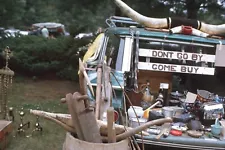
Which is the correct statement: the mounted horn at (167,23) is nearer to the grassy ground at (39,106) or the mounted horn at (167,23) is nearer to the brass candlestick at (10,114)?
the grassy ground at (39,106)

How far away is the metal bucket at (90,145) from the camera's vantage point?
2.21 m

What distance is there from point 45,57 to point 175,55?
18.3 feet

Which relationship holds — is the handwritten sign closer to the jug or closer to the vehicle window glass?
the vehicle window glass

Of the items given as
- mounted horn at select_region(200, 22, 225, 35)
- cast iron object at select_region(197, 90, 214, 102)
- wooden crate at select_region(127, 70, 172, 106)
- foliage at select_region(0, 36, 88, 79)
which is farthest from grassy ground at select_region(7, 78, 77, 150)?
mounted horn at select_region(200, 22, 225, 35)

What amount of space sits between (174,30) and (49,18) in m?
29.3

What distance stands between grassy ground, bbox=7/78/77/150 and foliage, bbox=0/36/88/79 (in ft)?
1.08

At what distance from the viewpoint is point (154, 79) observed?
16.6 feet

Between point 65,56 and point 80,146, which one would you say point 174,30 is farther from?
point 65,56

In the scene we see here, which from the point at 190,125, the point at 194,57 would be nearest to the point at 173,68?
the point at 194,57

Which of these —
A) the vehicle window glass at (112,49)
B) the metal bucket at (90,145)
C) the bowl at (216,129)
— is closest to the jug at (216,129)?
the bowl at (216,129)

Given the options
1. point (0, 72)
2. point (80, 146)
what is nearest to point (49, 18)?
point (0, 72)

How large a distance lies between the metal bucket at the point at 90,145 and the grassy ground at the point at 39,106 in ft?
7.95

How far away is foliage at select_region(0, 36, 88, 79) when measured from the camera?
29.4 ft

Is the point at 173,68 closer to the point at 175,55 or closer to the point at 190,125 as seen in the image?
the point at 175,55
